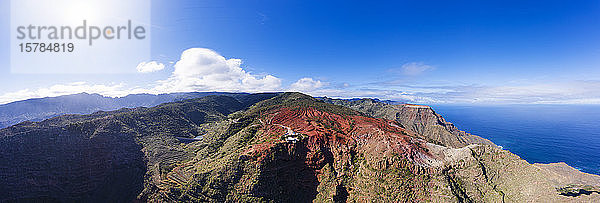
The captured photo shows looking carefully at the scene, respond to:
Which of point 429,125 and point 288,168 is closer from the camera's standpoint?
point 288,168

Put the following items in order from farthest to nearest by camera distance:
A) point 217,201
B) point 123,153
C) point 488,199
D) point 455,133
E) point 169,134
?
point 455,133, point 169,134, point 123,153, point 217,201, point 488,199

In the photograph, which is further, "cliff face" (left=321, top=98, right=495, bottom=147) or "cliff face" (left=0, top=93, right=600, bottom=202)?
"cliff face" (left=321, top=98, right=495, bottom=147)

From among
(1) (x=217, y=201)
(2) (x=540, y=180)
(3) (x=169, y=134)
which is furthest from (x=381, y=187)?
(3) (x=169, y=134)

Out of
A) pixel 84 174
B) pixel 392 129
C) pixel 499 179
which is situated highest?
pixel 392 129

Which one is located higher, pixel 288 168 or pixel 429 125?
pixel 288 168

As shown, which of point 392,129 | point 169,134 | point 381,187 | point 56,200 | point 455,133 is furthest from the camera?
point 455,133

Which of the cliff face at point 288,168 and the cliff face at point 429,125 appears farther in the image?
the cliff face at point 429,125

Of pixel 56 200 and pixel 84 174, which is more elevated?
pixel 84 174

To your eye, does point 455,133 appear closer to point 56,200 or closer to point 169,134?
point 169,134
